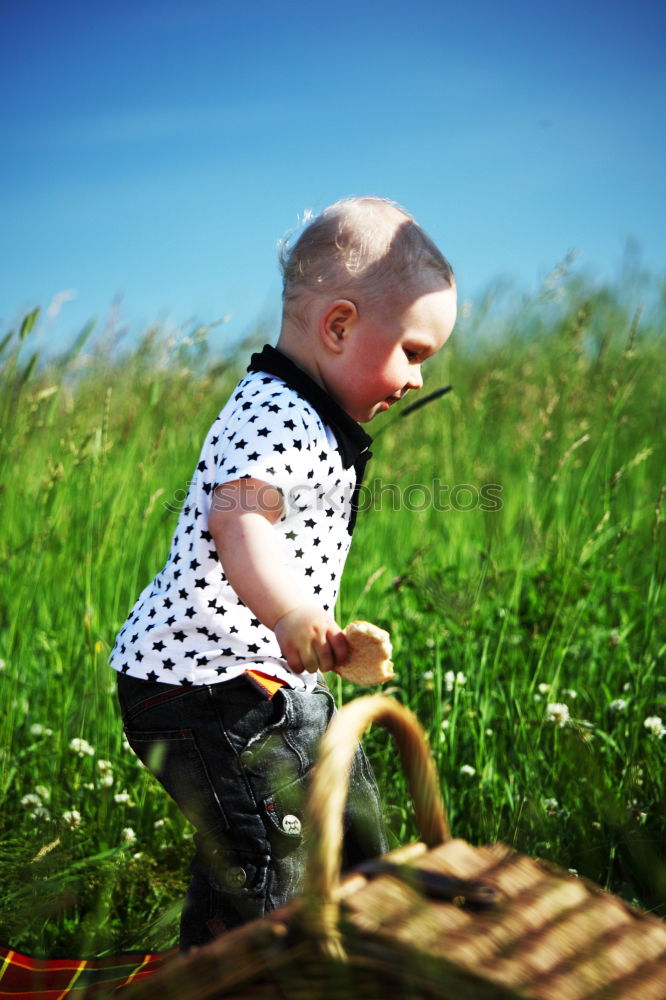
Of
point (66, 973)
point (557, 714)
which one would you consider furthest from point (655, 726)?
point (66, 973)

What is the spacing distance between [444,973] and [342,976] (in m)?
0.11

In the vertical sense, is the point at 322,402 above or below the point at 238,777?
above

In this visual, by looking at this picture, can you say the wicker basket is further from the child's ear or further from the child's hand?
the child's ear

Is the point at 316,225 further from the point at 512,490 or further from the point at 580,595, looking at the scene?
the point at 512,490

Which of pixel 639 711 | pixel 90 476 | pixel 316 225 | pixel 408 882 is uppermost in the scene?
pixel 316 225

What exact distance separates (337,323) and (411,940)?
1.08 m

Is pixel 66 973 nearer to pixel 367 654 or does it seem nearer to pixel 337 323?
pixel 367 654

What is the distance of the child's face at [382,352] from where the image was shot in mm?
1737

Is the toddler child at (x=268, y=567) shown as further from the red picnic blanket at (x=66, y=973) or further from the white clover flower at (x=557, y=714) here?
the white clover flower at (x=557, y=714)

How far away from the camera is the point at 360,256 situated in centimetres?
177

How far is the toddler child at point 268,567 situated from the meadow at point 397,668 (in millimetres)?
285

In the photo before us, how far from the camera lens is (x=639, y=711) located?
7.36 ft

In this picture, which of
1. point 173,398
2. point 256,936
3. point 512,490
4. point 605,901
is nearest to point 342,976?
point 256,936

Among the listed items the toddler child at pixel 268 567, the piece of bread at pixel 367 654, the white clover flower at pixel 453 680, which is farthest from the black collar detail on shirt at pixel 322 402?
the white clover flower at pixel 453 680
